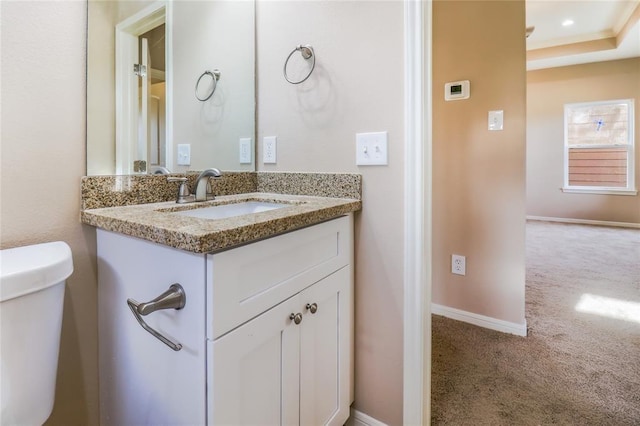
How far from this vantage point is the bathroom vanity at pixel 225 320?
67 centimetres

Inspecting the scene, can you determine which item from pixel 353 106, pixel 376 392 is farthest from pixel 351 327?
pixel 353 106

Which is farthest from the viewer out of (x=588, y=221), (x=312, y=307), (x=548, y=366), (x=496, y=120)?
(x=588, y=221)

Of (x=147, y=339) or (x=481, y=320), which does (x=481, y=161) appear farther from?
(x=147, y=339)

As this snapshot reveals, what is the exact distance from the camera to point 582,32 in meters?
4.75

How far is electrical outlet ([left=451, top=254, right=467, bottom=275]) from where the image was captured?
2166 millimetres

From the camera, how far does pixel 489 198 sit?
6.81 ft

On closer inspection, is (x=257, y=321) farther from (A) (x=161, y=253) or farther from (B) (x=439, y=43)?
(B) (x=439, y=43)

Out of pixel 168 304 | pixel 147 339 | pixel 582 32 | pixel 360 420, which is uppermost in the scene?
pixel 582 32

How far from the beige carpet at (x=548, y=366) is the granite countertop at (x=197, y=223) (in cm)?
104

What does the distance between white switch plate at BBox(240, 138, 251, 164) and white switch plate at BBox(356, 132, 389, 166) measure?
1.77 feet

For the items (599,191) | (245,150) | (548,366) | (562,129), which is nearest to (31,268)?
(245,150)

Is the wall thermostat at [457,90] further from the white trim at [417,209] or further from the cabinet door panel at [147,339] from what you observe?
the cabinet door panel at [147,339]

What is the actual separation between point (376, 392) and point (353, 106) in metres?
1.06

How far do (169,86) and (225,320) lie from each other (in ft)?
3.19
